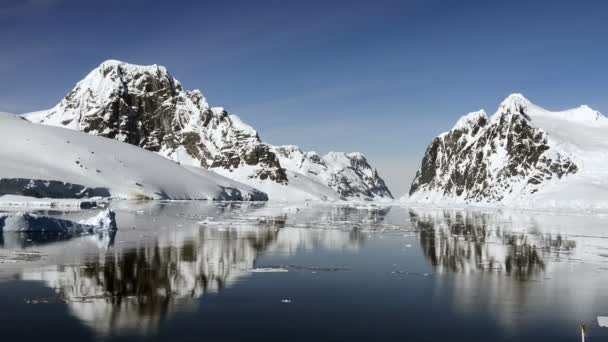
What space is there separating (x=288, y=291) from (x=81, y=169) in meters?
113

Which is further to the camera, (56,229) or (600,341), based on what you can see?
(56,229)

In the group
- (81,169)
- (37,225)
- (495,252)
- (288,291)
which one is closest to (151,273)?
(288,291)

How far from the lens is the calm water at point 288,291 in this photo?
45.6ft

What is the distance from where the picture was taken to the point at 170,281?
19859 mm

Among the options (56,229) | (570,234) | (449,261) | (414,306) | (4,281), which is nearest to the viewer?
(414,306)

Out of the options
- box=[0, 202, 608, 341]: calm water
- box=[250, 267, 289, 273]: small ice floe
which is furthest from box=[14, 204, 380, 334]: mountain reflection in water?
box=[250, 267, 289, 273]: small ice floe

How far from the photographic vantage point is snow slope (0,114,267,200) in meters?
102

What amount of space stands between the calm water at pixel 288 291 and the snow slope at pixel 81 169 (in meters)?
74.3

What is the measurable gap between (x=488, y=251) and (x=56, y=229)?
27.1m

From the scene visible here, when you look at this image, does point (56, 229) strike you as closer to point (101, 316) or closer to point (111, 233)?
point (111, 233)

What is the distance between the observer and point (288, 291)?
759 inches

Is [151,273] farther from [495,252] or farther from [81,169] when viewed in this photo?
[81,169]

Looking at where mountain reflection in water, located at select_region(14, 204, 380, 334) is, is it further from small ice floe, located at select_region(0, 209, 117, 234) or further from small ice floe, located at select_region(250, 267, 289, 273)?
small ice floe, located at select_region(0, 209, 117, 234)

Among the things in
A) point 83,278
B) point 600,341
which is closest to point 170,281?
point 83,278
